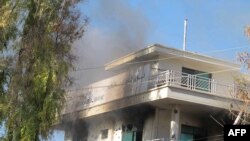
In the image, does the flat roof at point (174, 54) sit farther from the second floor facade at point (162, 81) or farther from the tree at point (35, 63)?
the tree at point (35, 63)

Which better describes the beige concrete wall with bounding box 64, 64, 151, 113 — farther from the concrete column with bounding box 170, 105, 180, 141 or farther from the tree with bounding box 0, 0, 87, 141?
the tree with bounding box 0, 0, 87, 141

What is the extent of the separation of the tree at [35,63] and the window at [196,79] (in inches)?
263

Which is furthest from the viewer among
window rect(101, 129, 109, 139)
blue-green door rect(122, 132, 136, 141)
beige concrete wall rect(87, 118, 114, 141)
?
window rect(101, 129, 109, 139)

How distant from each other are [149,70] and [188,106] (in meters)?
3.12

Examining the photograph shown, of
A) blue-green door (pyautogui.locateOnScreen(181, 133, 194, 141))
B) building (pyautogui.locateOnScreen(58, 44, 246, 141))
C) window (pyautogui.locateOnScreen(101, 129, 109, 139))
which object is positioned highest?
building (pyautogui.locateOnScreen(58, 44, 246, 141))

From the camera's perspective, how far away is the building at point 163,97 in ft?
70.4

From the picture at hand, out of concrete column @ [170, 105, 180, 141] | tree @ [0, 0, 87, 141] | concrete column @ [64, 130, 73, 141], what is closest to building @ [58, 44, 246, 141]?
concrete column @ [170, 105, 180, 141]

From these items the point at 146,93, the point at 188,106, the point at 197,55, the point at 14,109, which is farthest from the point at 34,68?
the point at 197,55

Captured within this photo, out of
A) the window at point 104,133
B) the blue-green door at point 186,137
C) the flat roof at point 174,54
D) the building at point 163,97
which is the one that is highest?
the flat roof at point 174,54

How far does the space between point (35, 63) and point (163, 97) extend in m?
6.53

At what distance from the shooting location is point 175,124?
21.6m

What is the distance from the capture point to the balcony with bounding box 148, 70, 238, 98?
21359mm

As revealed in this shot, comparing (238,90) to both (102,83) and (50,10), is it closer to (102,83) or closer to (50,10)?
(50,10)

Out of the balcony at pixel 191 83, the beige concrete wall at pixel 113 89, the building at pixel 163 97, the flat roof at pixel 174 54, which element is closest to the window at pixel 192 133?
the building at pixel 163 97
